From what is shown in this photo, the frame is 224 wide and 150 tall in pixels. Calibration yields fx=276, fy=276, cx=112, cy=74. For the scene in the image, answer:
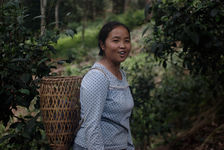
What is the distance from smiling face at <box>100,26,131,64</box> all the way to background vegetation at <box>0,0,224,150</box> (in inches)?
15.4

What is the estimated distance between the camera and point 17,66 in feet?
6.73

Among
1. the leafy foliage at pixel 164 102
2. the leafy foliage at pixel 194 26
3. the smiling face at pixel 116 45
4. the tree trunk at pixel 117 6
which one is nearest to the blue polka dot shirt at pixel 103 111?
the smiling face at pixel 116 45

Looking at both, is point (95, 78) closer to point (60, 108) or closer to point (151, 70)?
point (60, 108)

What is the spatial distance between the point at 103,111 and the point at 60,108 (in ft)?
1.05

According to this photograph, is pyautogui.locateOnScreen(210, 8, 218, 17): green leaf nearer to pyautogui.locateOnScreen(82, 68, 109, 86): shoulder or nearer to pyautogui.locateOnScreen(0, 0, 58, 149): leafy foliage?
pyautogui.locateOnScreen(82, 68, 109, 86): shoulder

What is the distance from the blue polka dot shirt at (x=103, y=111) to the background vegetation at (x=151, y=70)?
1.47ft

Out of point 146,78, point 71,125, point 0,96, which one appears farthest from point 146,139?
point 0,96

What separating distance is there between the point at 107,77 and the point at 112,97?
15 centimetres

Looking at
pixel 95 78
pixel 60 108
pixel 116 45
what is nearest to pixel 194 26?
pixel 116 45

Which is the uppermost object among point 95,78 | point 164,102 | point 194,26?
point 194,26

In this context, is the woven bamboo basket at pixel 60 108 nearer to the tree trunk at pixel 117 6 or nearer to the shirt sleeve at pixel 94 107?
the shirt sleeve at pixel 94 107

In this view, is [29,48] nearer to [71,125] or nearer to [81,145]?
[71,125]

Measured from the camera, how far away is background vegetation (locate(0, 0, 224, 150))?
2.10 metres

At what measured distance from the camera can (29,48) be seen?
7.57 feet
